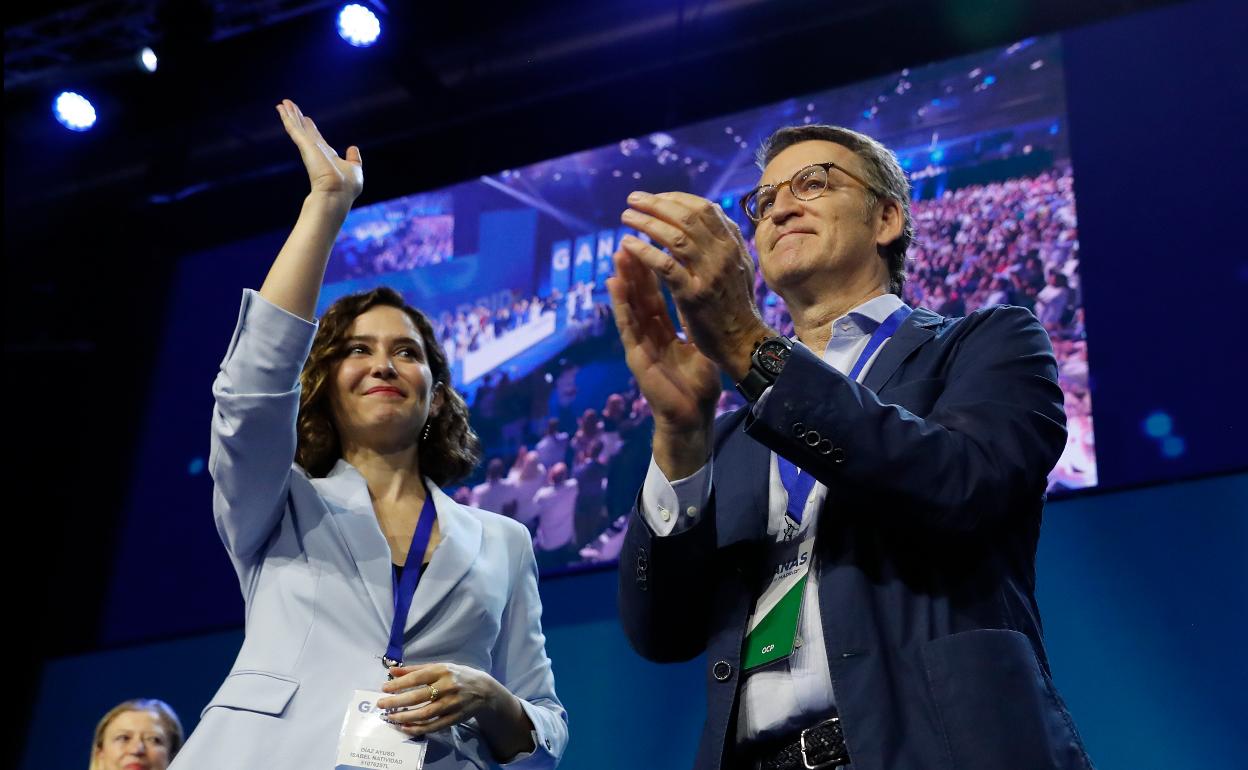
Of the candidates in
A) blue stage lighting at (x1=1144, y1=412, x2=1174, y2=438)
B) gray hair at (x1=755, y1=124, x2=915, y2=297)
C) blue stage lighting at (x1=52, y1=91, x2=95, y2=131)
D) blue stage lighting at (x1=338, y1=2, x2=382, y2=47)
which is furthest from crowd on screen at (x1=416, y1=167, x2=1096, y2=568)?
blue stage lighting at (x1=52, y1=91, x2=95, y2=131)

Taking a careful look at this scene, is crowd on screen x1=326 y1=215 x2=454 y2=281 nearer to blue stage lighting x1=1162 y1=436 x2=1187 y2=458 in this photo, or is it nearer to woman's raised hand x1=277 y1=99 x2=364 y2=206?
woman's raised hand x1=277 y1=99 x2=364 y2=206

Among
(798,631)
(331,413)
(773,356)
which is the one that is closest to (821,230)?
(773,356)

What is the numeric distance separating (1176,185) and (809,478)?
8.25 ft

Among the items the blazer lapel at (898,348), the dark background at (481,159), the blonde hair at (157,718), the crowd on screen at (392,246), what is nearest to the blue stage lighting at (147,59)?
the dark background at (481,159)

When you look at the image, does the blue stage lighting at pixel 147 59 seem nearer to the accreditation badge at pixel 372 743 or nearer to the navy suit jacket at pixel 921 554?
the accreditation badge at pixel 372 743

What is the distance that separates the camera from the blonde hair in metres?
4.07

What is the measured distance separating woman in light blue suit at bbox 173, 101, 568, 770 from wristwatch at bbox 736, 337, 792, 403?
88 cm

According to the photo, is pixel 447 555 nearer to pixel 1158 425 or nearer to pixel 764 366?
pixel 764 366

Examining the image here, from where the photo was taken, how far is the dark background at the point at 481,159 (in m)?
3.41

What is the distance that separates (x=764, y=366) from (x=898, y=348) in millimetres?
347

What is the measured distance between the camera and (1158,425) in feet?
11.1

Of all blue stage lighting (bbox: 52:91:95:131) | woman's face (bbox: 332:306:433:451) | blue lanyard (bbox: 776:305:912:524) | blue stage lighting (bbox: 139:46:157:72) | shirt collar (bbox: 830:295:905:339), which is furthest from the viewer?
blue stage lighting (bbox: 52:91:95:131)

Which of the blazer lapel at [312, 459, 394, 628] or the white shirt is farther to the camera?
the blazer lapel at [312, 459, 394, 628]

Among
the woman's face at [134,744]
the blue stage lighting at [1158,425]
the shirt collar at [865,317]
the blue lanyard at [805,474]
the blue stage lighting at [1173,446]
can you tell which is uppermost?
the blue stage lighting at [1158,425]
